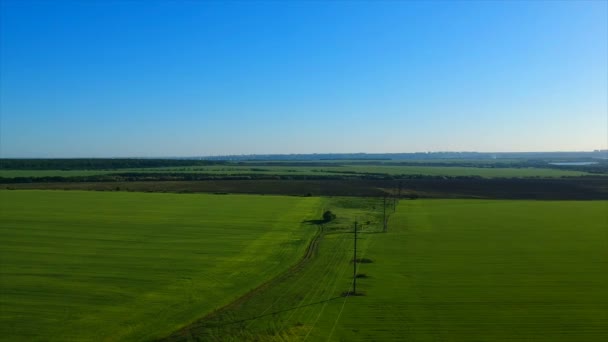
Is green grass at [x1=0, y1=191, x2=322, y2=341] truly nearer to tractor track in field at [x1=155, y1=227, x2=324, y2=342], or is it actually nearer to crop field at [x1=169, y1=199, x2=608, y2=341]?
tractor track in field at [x1=155, y1=227, x2=324, y2=342]

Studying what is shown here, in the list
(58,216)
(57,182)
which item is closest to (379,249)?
(58,216)

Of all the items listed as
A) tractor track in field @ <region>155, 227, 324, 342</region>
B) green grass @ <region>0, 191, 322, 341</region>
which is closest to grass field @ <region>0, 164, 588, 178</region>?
green grass @ <region>0, 191, 322, 341</region>

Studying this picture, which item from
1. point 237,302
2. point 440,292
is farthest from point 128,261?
point 440,292

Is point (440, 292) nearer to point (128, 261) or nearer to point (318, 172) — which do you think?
point (128, 261)


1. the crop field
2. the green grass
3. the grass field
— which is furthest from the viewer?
the grass field

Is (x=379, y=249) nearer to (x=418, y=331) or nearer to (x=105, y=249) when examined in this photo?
(x=418, y=331)

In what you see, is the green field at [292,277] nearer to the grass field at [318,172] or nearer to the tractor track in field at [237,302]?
the tractor track in field at [237,302]
